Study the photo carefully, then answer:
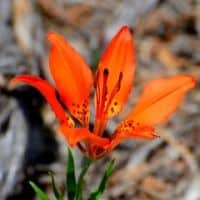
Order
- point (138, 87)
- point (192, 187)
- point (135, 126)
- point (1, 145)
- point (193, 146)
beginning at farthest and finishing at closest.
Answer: point (138, 87)
point (193, 146)
point (192, 187)
point (1, 145)
point (135, 126)

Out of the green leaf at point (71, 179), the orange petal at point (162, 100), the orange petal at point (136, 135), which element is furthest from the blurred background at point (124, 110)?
the orange petal at point (136, 135)

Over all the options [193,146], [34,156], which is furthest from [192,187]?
[34,156]

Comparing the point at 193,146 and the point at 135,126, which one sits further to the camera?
the point at 193,146

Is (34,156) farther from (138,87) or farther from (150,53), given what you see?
(150,53)

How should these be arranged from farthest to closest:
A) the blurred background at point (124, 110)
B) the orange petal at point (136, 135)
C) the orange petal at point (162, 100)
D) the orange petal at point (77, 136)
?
the blurred background at point (124, 110), the orange petal at point (162, 100), the orange petal at point (136, 135), the orange petal at point (77, 136)

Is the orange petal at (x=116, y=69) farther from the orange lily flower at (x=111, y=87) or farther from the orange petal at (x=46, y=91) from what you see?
the orange petal at (x=46, y=91)

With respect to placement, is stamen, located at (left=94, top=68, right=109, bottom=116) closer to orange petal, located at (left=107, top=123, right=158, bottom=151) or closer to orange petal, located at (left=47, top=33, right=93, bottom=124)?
orange petal, located at (left=47, top=33, right=93, bottom=124)
